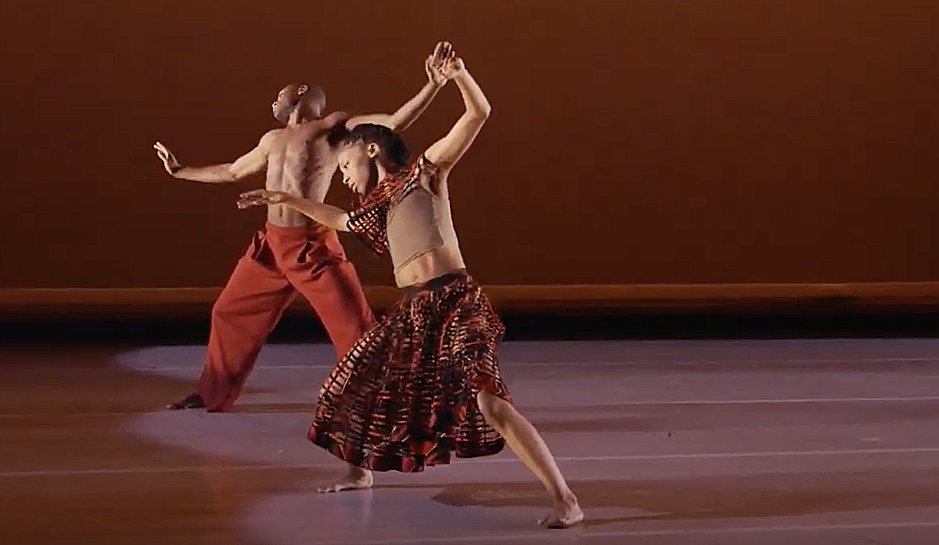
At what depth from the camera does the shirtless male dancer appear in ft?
15.7

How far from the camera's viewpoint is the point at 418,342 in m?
3.55

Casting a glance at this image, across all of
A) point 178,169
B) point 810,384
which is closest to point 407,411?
point 178,169

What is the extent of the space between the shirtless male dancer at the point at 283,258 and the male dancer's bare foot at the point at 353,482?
32.7 inches

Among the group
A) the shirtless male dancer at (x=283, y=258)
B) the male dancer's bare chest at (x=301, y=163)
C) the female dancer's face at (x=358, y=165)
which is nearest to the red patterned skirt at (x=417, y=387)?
the female dancer's face at (x=358, y=165)

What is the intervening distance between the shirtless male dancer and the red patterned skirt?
1089 millimetres

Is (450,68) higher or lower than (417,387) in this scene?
higher

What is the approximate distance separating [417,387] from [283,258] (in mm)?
1445

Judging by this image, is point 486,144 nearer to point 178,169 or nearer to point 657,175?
point 657,175

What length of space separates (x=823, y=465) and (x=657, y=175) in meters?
3.65

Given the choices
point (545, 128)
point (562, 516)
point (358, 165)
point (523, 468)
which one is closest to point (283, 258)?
point (523, 468)

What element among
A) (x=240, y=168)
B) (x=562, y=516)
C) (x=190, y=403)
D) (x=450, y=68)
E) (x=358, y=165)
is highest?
(x=450, y=68)

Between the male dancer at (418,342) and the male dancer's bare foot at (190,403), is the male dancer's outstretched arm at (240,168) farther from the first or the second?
the male dancer at (418,342)

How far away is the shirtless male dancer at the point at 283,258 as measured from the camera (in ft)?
15.7

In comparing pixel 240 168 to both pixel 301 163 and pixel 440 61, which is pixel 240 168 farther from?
pixel 440 61
